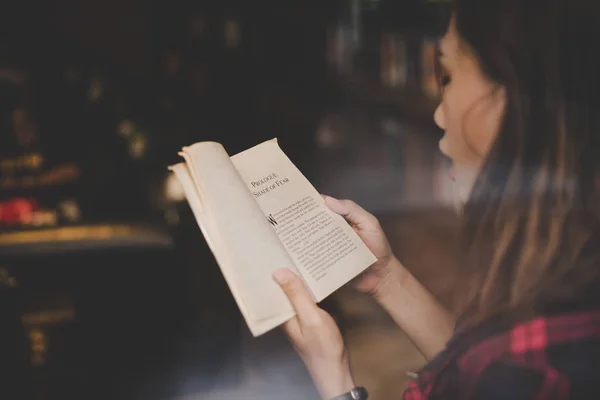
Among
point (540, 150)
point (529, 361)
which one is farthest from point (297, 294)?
point (540, 150)

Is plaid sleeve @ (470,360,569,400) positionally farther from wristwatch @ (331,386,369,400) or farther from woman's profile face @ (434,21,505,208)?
woman's profile face @ (434,21,505,208)

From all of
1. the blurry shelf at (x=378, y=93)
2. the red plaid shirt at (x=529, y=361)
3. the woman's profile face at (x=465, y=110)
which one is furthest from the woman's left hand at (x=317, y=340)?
the blurry shelf at (x=378, y=93)

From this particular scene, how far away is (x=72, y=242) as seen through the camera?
50.8 inches

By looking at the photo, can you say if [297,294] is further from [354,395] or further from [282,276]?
[354,395]

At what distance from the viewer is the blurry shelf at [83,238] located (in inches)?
45.2

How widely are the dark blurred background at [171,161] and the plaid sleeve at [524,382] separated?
0.24 meters

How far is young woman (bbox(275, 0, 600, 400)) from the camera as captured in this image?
0.76 metres

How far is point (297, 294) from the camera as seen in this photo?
758 mm

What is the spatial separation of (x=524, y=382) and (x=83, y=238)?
1.01m

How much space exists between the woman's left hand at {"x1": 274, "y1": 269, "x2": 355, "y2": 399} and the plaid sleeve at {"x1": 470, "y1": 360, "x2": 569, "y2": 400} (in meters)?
0.21

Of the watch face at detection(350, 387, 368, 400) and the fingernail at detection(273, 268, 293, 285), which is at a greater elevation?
the fingernail at detection(273, 268, 293, 285)

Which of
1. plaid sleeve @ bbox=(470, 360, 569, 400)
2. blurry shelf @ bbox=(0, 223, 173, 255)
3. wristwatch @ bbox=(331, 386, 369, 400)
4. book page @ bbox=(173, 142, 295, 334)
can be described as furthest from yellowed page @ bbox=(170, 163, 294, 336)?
blurry shelf @ bbox=(0, 223, 173, 255)

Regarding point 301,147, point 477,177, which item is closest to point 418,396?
point 477,177

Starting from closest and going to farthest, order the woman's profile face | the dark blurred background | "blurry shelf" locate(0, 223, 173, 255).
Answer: the woman's profile face, the dark blurred background, "blurry shelf" locate(0, 223, 173, 255)
